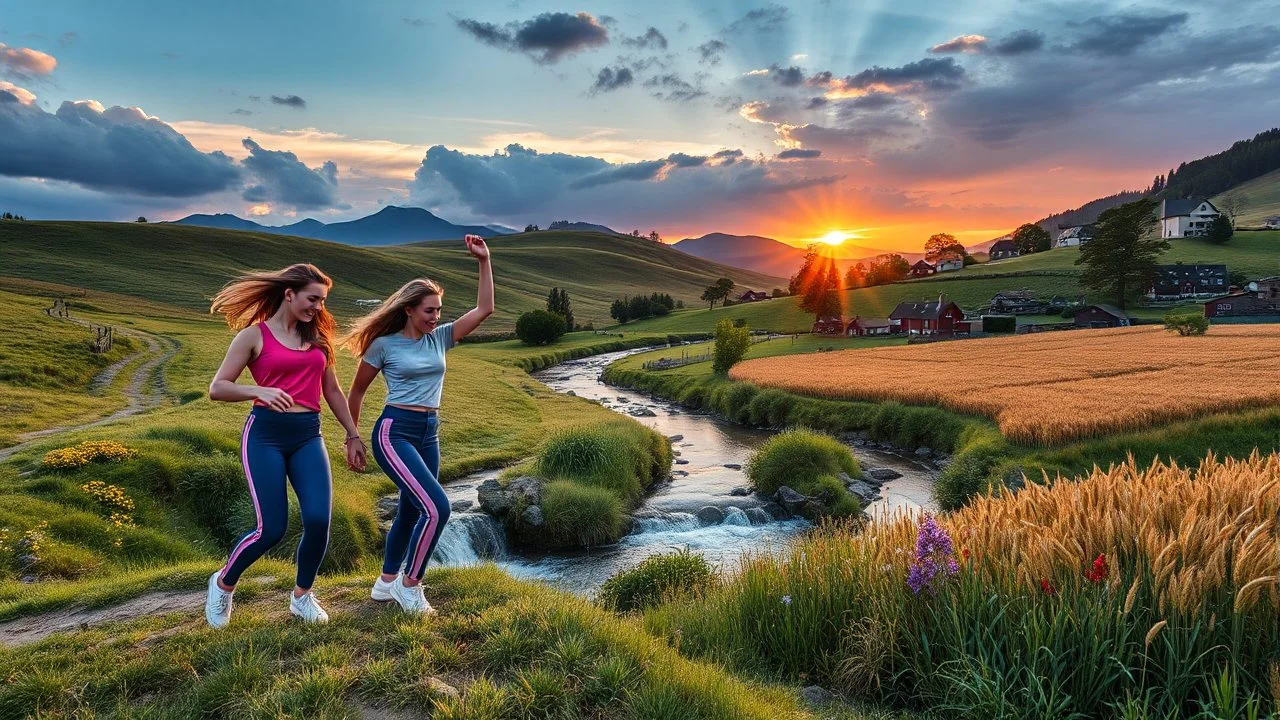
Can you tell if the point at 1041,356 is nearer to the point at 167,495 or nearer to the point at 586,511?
the point at 586,511

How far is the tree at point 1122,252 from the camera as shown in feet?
290

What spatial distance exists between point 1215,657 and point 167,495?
17376 mm

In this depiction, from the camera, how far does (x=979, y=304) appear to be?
10219cm

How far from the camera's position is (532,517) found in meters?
17.1

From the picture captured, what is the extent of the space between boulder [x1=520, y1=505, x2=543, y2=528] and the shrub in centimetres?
15

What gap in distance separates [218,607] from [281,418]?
202 cm

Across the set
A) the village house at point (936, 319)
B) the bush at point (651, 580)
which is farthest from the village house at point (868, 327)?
the bush at point (651, 580)

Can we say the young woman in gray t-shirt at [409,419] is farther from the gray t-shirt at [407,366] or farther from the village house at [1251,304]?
the village house at [1251,304]

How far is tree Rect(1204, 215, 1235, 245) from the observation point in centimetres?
12756

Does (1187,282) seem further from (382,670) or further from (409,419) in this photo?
(382,670)

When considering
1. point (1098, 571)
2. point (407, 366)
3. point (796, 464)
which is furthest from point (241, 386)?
point (796, 464)

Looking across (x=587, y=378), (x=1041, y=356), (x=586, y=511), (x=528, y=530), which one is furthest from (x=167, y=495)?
(x=1041, y=356)

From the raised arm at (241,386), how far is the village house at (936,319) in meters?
81.9

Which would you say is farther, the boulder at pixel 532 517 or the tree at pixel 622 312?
the tree at pixel 622 312
